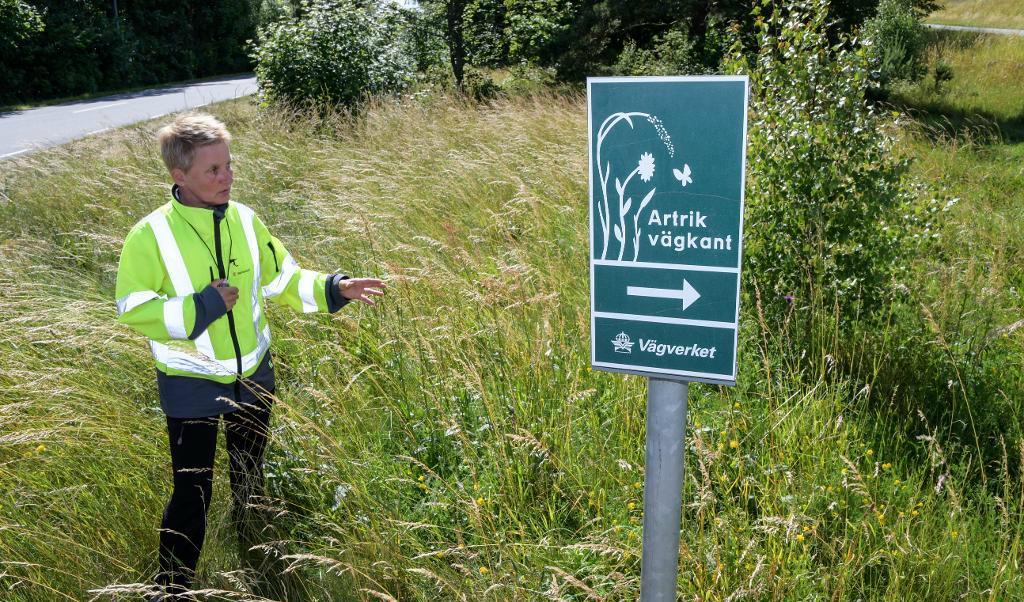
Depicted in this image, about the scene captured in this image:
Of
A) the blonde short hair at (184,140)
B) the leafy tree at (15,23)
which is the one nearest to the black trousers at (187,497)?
the blonde short hair at (184,140)

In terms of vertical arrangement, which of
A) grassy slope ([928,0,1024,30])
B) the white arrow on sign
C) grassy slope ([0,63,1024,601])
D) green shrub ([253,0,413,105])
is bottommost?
grassy slope ([0,63,1024,601])

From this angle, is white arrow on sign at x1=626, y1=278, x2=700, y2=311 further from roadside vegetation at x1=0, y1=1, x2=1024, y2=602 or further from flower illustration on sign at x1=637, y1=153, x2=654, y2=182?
roadside vegetation at x1=0, y1=1, x2=1024, y2=602

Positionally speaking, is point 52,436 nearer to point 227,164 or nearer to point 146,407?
point 146,407

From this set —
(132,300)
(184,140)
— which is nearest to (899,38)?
(184,140)

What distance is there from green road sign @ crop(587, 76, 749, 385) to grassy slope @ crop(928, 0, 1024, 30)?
3467 cm

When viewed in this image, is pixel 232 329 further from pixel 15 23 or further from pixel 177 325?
pixel 15 23

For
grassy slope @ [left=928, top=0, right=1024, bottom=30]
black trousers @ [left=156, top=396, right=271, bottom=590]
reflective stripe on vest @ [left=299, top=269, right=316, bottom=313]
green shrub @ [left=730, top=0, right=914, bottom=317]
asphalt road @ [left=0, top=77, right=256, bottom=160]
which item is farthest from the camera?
grassy slope @ [left=928, top=0, right=1024, bottom=30]

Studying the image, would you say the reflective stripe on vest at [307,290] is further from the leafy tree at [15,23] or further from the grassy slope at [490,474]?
the leafy tree at [15,23]

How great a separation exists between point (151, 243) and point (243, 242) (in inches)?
12.4

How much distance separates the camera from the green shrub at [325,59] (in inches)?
401

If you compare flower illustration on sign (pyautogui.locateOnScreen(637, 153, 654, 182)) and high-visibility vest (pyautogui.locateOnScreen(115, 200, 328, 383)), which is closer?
flower illustration on sign (pyautogui.locateOnScreen(637, 153, 654, 182))

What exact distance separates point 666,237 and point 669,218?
38 mm

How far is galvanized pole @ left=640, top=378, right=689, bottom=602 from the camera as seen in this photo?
159 cm

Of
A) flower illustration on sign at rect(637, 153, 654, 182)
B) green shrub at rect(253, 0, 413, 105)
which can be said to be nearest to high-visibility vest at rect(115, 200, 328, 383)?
flower illustration on sign at rect(637, 153, 654, 182)
